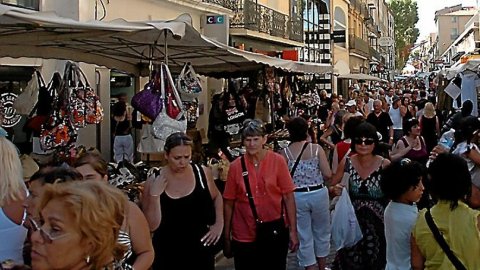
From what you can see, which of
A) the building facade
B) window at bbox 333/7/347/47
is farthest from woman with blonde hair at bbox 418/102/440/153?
the building facade

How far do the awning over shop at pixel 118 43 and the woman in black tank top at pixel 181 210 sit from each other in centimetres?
137

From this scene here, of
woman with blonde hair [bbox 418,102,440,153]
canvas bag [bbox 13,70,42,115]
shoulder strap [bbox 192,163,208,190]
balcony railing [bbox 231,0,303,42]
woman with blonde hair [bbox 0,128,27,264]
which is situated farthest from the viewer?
balcony railing [bbox 231,0,303,42]

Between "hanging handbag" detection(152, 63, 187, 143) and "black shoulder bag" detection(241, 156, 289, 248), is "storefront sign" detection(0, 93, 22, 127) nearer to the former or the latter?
"hanging handbag" detection(152, 63, 187, 143)

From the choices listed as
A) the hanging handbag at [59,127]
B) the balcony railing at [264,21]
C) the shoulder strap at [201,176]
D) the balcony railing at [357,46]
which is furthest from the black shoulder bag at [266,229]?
the balcony railing at [357,46]

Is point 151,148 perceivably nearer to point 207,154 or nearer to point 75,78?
point 75,78

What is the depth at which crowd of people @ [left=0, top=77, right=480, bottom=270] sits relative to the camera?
2803mm

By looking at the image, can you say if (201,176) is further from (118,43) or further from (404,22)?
(404,22)

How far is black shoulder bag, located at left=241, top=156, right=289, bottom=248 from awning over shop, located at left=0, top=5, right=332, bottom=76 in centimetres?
158

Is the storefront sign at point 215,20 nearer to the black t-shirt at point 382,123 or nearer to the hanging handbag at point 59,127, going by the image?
the black t-shirt at point 382,123

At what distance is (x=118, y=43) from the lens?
25.2ft

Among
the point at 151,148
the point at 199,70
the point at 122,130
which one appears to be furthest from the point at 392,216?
the point at 122,130

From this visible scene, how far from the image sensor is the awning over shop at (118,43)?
566 centimetres

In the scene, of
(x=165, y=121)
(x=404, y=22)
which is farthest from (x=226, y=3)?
(x=404, y=22)

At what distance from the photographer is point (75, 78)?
27.3ft
